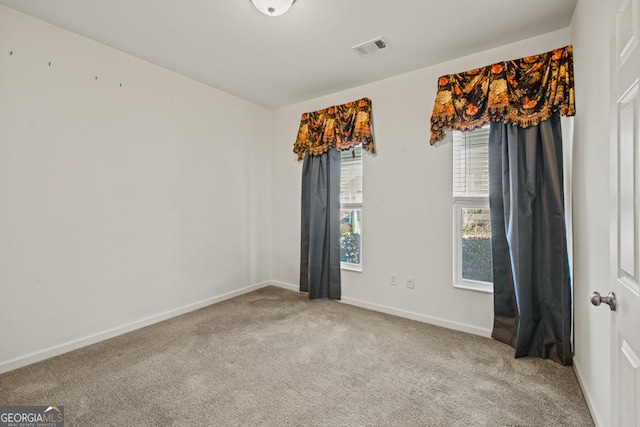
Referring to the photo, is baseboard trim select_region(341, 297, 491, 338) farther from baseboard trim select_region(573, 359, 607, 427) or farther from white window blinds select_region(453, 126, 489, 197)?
white window blinds select_region(453, 126, 489, 197)

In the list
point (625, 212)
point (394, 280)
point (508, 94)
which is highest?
point (508, 94)

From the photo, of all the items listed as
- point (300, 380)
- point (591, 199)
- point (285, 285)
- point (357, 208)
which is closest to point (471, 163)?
point (591, 199)

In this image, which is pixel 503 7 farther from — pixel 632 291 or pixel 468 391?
pixel 468 391

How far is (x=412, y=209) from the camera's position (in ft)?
9.87

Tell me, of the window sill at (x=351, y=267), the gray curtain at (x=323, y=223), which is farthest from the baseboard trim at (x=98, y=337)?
the window sill at (x=351, y=267)

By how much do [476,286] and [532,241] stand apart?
2.14 feet

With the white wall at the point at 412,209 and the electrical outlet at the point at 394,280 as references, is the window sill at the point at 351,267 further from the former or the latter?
the electrical outlet at the point at 394,280

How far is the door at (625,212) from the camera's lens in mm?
900

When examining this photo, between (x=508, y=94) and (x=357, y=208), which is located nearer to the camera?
(x=508, y=94)

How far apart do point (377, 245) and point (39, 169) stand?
119 inches

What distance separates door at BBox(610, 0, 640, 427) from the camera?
900 mm

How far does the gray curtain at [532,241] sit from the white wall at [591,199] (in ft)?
0.37

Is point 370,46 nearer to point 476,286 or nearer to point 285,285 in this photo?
point 476,286

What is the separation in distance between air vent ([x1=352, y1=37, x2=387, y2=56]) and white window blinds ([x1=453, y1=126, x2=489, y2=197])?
104 centimetres
